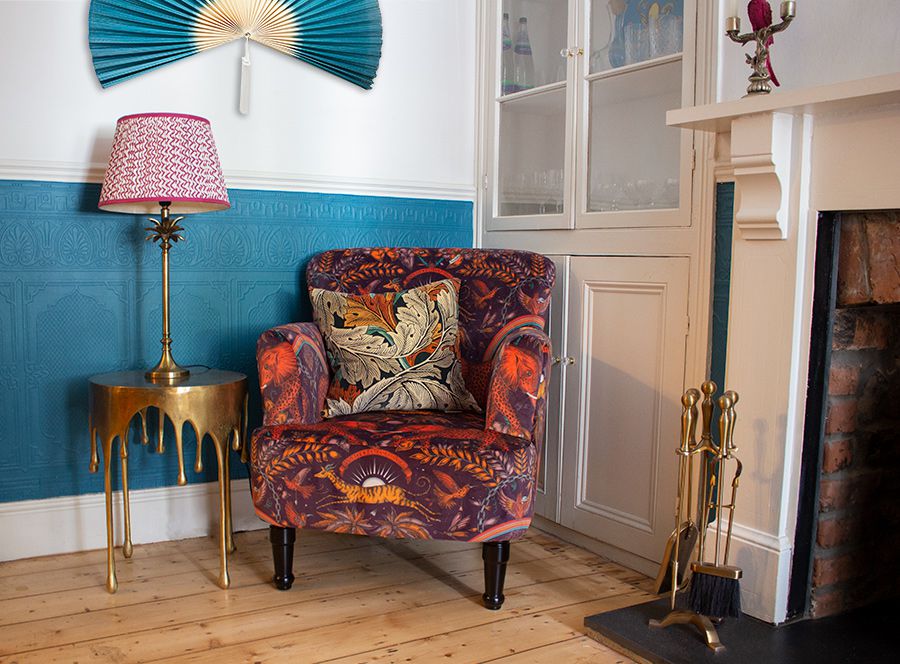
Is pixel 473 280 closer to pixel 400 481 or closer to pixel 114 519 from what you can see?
pixel 400 481

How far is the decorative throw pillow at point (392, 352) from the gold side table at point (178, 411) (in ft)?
0.87

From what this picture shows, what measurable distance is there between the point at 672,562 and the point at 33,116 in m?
2.09

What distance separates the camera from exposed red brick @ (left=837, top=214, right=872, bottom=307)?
6.38 feet

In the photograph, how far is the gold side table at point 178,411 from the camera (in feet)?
7.45

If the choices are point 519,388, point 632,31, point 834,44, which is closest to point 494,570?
point 519,388

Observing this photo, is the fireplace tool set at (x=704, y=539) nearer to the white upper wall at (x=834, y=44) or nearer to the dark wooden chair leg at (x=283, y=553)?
the white upper wall at (x=834, y=44)

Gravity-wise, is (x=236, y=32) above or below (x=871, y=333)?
above

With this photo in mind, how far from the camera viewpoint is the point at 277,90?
2852mm

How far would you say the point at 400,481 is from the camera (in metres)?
2.12

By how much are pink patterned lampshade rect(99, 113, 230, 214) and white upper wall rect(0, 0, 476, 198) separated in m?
0.32

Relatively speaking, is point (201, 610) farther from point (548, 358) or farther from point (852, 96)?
point (852, 96)

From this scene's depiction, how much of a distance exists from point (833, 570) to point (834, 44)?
119cm

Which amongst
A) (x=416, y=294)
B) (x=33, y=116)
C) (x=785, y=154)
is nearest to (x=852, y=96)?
(x=785, y=154)

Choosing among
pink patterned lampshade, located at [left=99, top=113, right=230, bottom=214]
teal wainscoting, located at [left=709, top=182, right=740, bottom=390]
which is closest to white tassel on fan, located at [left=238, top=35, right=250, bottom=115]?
pink patterned lampshade, located at [left=99, top=113, right=230, bottom=214]
